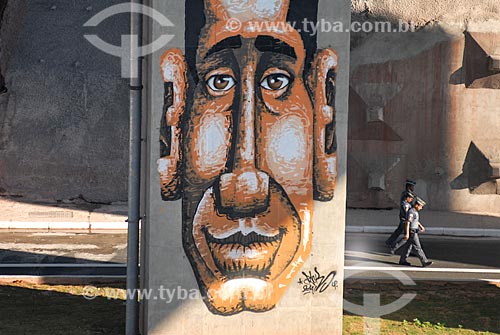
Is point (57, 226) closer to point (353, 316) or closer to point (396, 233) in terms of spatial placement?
point (396, 233)

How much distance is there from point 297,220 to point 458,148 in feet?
47.2

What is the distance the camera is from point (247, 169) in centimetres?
986

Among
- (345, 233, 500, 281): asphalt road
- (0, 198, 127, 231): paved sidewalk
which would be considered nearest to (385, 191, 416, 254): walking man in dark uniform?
(345, 233, 500, 281): asphalt road

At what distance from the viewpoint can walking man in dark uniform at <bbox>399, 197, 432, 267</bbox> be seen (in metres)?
15.4

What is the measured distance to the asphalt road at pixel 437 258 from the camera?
1505 centimetres

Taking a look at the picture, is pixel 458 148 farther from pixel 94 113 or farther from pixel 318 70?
pixel 318 70

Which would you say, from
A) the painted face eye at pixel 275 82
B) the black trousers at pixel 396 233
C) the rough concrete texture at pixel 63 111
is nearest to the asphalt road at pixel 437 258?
the black trousers at pixel 396 233

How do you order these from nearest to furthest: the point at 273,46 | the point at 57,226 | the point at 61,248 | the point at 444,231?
the point at 273,46
the point at 61,248
the point at 57,226
the point at 444,231

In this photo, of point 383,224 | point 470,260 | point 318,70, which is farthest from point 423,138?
point 318,70

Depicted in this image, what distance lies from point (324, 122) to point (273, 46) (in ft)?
3.94
